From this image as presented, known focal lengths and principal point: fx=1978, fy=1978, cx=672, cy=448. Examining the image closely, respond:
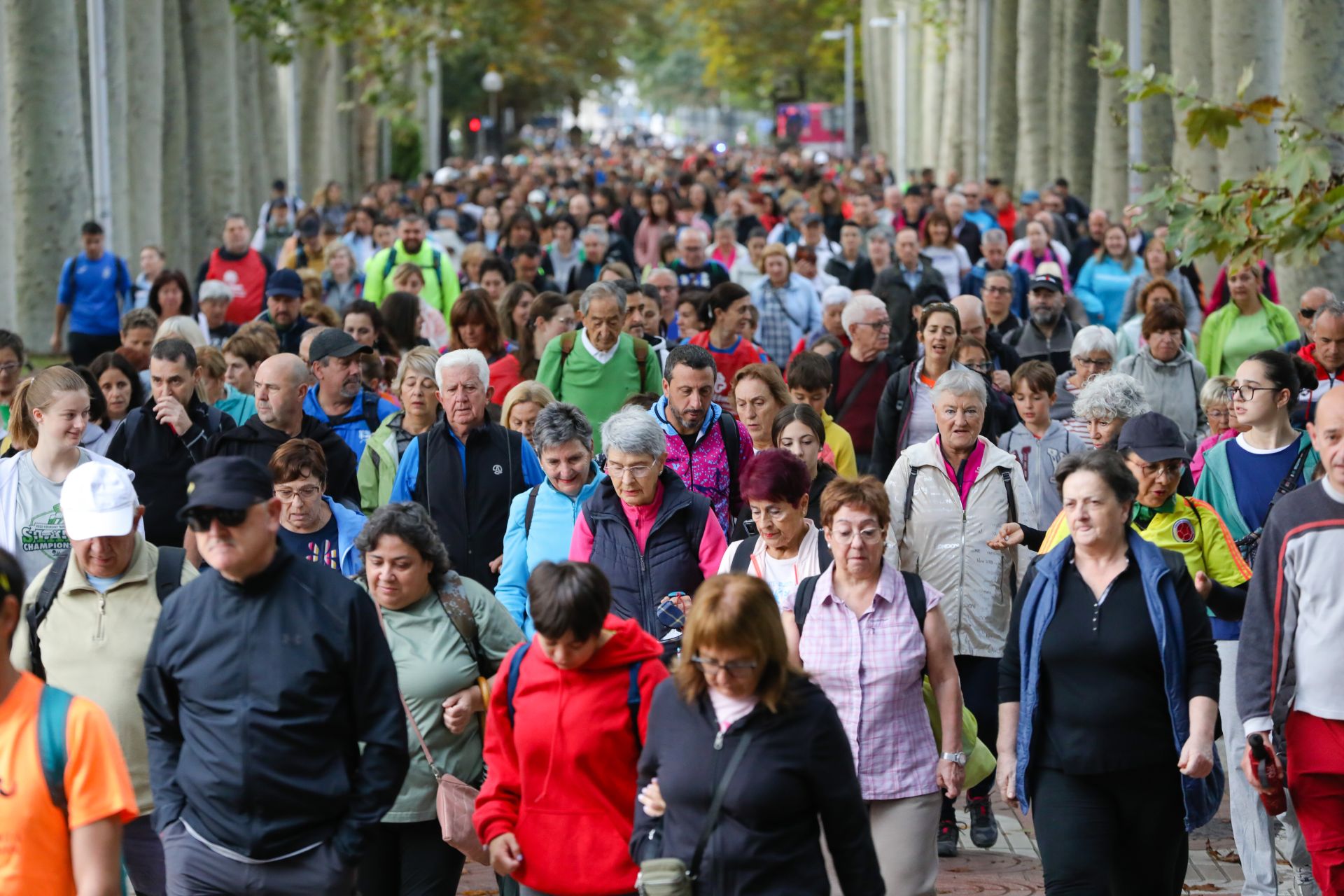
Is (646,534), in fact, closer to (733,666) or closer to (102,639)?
(102,639)

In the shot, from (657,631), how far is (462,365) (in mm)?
2166

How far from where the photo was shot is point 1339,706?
584 centimetres

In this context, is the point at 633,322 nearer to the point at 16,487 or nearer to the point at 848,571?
the point at 16,487

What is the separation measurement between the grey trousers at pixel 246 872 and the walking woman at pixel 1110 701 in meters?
2.12

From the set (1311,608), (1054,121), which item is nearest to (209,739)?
(1311,608)

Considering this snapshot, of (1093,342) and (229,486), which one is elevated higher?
(1093,342)

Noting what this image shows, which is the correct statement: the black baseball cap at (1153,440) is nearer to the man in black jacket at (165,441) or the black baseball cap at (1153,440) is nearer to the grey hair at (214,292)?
the man in black jacket at (165,441)

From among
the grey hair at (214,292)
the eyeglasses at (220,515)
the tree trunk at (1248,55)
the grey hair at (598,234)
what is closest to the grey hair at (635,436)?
the eyeglasses at (220,515)

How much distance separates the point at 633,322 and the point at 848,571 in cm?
663

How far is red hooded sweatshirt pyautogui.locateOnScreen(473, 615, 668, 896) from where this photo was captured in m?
5.35

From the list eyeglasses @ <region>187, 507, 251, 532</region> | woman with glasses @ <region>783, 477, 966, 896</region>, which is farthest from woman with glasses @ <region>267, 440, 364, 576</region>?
eyeglasses @ <region>187, 507, 251, 532</region>

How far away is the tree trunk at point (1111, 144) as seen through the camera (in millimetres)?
26031

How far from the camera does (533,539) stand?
748 cm

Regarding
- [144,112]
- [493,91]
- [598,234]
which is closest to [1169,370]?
[598,234]
